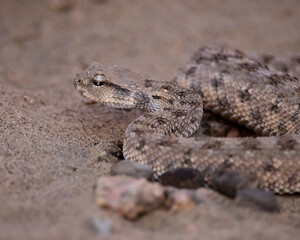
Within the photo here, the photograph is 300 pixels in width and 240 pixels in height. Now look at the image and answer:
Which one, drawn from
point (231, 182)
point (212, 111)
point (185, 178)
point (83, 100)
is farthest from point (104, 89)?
point (231, 182)

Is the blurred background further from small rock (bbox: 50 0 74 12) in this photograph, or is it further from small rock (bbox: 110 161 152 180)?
small rock (bbox: 110 161 152 180)

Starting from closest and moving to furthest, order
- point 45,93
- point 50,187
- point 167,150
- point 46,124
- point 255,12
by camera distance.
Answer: point 50,187 < point 167,150 < point 46,124 < point 45,93 < point 255,12

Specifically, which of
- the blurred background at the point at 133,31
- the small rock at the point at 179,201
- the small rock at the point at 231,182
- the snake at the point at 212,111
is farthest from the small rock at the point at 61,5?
the small rock at the point at 179,201

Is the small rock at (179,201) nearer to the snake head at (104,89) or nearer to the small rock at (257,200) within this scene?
the small rock at (257,200)

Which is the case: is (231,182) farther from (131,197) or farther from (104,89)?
(104,89)

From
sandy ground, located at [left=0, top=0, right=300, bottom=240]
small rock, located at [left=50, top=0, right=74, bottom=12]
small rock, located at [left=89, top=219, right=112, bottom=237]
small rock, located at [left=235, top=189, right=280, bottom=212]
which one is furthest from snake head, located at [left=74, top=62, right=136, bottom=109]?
small rock, located at [left=50, top=0, right=74, bottom=12]

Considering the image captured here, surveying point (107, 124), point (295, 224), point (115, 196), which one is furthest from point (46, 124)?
point (295, 224)

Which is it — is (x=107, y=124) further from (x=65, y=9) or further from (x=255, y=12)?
(x=255, y=12)
